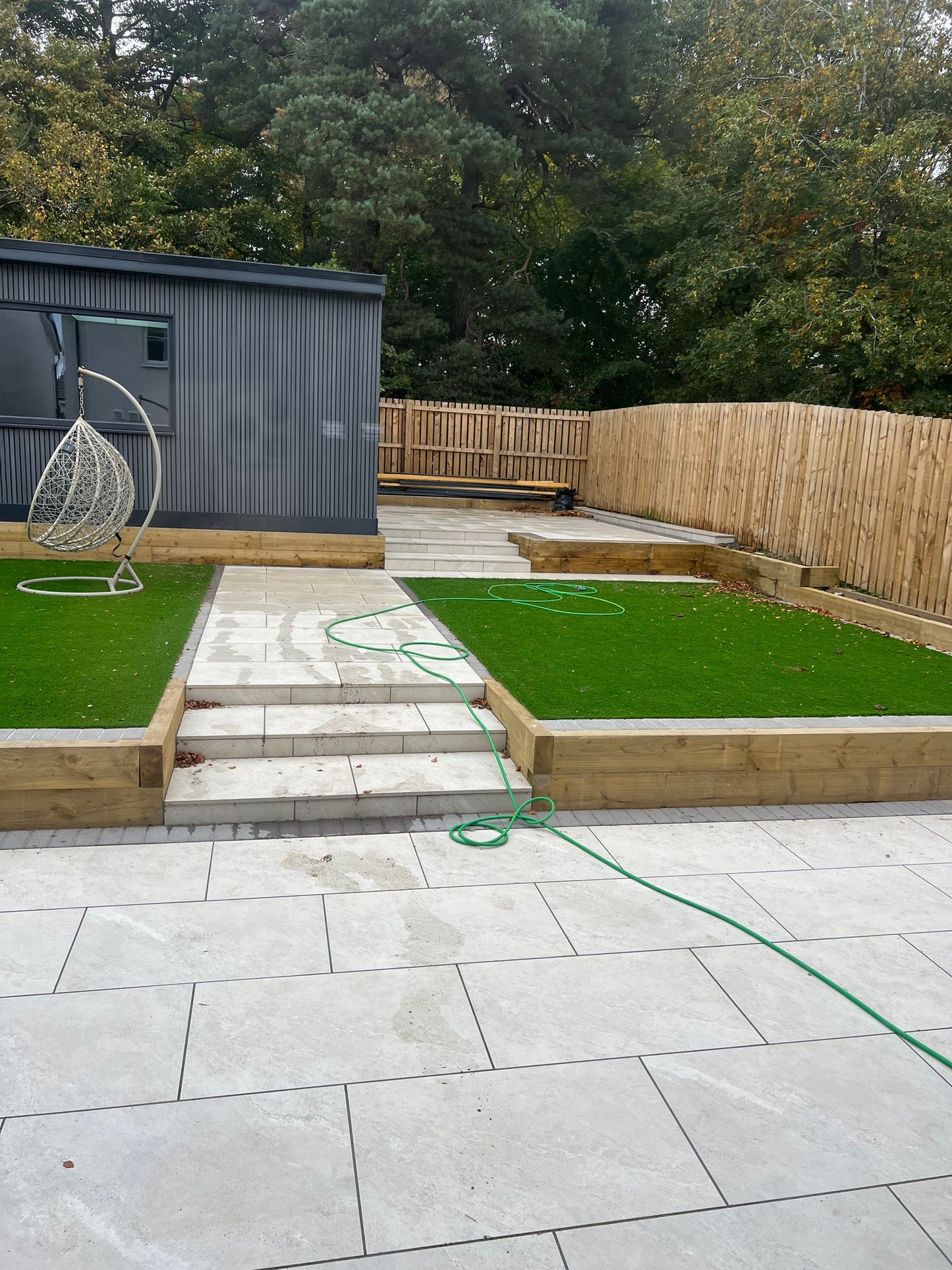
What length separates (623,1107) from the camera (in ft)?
7.82

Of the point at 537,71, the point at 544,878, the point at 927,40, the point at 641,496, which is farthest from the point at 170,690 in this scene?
the point at 537,71

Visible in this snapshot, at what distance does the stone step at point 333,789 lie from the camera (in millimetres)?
4090

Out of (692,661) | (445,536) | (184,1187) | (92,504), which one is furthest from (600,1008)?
(445,536)

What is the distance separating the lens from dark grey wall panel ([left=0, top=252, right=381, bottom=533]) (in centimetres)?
903

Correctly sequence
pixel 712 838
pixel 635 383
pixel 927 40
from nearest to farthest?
pixel 712 838 → pixel 927 40 → pixel 635 383

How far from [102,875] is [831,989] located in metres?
2.79

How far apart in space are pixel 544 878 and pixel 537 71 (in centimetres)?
2052

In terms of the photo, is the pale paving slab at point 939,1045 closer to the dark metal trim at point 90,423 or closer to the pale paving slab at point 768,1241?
the pale paving slab at point 768,1241

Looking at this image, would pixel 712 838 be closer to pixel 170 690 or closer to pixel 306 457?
pixel 170 690

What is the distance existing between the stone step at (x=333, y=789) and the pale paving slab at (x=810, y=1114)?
6.29 feet

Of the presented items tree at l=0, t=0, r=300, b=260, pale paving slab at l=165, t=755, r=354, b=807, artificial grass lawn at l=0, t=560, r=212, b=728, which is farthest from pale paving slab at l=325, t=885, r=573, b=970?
tree at l=0, t=0, r=300, b=260

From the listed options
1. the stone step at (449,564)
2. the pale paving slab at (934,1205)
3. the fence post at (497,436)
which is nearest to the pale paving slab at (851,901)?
the pale paving slab at (934,1205)

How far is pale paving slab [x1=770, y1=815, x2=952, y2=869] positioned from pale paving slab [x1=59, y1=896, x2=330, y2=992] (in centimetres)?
232

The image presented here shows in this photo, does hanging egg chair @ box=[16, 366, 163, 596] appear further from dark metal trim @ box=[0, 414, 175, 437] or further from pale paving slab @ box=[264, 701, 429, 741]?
pale paving slab @ box=[264, 701, 429, 741]
